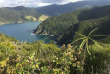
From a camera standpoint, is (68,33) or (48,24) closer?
(68,33)

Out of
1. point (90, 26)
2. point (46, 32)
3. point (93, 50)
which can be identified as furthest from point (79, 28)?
point (93, 50)

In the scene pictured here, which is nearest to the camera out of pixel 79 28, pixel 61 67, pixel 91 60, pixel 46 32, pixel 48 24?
pixel 61 67

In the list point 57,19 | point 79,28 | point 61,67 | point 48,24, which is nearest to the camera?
point 61,67

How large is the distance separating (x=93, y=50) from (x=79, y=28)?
397 feet

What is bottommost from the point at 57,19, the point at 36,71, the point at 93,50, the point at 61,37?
the point at 61,37

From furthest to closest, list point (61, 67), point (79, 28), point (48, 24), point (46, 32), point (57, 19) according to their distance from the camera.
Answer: point (57, 19) < point (48, 24) < point (46, 32) < point (79, 28) < point (61, 67)

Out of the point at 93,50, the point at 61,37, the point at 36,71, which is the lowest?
the point at 61,37

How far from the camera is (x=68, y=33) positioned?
5094 inches

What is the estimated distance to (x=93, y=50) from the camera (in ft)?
12.9

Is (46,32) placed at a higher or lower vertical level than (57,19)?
lower

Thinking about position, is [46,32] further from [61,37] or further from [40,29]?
[61,37]

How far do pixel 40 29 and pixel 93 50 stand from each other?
168 metres

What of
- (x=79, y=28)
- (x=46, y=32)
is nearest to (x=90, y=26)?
(x=79, y=28)

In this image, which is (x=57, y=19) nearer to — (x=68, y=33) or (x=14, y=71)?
(x=68, y=33)
